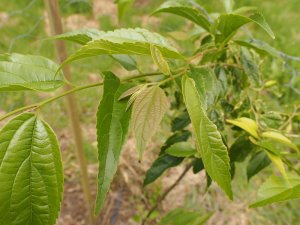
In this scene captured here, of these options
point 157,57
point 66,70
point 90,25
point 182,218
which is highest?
point 90,25

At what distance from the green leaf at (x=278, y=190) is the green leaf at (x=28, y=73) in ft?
1.27

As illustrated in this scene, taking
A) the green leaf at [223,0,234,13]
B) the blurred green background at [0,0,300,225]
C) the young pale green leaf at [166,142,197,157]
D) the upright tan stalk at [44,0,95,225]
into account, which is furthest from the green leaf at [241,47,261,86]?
the blurred green background at [0,0,300,225]

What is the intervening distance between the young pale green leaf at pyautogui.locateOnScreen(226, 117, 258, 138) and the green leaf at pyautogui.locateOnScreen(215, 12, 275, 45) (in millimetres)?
166

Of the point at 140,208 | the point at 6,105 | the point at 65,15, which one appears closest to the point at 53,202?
the point at 140,208

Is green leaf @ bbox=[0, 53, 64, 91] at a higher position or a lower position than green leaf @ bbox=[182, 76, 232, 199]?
higher

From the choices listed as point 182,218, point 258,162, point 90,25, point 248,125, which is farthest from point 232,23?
point 90,25

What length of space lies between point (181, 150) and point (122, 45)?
0.39 metres

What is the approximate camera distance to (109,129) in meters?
0.62

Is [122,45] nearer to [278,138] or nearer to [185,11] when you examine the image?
[185,11]

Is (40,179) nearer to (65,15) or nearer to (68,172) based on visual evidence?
(68,172)

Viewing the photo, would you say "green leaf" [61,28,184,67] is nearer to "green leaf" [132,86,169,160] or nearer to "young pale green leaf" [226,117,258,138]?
"green leaf" [132,86,169,160]

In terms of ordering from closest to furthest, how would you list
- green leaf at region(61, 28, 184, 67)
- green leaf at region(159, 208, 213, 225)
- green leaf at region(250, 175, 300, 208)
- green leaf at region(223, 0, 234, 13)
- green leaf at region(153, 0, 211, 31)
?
green leaf at region(61, 28, 184, 67) < green leaf at region(250, 175, 300, 208) < green leaf at region(153, 0, 211, 31) < green leaf at region(223, 0, 234, 13) < green leaf at region(159, 208, 213, 225)

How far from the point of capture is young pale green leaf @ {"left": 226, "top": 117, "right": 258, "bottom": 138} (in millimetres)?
776

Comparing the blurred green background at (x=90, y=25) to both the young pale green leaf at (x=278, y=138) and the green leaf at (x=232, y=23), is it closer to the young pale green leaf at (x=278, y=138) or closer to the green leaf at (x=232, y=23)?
the young pale green leaf at (x=278, y=138)
